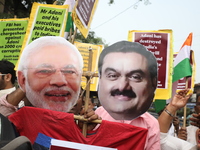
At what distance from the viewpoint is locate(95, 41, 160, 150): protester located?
2295 mm

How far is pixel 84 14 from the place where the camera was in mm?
3062

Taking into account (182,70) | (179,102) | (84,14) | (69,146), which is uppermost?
(84,14)

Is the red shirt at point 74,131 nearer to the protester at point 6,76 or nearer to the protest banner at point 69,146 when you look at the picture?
the protest banner at point 69,146

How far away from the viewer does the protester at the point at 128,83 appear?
229cm

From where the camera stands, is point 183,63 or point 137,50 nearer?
point 137,50

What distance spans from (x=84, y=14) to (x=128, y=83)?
3.68 feet

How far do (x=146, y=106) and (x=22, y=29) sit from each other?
2.00m

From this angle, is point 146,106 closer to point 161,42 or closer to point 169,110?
point 169,110

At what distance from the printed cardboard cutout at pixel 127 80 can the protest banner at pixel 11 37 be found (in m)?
1.43

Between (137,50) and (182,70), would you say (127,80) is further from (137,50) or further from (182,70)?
(182,70)

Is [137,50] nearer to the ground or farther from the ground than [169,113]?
farther from the ground

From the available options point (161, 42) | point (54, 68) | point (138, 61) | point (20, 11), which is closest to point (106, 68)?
point (138, 61)

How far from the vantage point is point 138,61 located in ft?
7.62

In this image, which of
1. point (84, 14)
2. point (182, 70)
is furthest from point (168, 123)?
point (84, 14)
